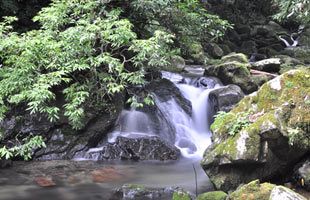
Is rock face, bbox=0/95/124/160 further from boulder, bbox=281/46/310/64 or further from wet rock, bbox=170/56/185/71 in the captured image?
boulder, bbox=281/46/310/64

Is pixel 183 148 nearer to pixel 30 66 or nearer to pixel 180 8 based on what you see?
pixel 180 8

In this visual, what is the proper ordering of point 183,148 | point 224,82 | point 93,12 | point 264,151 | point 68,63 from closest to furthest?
point 264,151 < point 68,63 < point 93,12 < point 183,148 < point 224,82

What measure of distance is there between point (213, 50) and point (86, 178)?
12.7m

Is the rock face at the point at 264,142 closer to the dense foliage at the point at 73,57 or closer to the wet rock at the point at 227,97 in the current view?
the dense foliage at the point at 73,57

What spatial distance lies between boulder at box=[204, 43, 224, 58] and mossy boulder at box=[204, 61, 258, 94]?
16.6ft

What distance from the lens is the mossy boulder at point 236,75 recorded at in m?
13.0

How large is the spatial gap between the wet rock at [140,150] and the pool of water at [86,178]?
0.28 meters

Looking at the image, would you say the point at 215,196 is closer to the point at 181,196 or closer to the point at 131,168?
the point at 181,196

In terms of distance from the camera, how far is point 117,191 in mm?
6645

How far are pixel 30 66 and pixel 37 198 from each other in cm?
226

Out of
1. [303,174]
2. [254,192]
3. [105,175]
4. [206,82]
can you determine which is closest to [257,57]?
[206,82]

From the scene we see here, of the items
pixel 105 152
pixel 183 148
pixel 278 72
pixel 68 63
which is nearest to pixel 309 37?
pixel 278 72

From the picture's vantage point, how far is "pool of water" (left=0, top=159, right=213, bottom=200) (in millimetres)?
6855

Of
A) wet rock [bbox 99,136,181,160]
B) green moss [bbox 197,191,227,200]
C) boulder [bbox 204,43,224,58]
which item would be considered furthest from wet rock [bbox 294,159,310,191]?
boulder [bbox 204,43,224,58]
